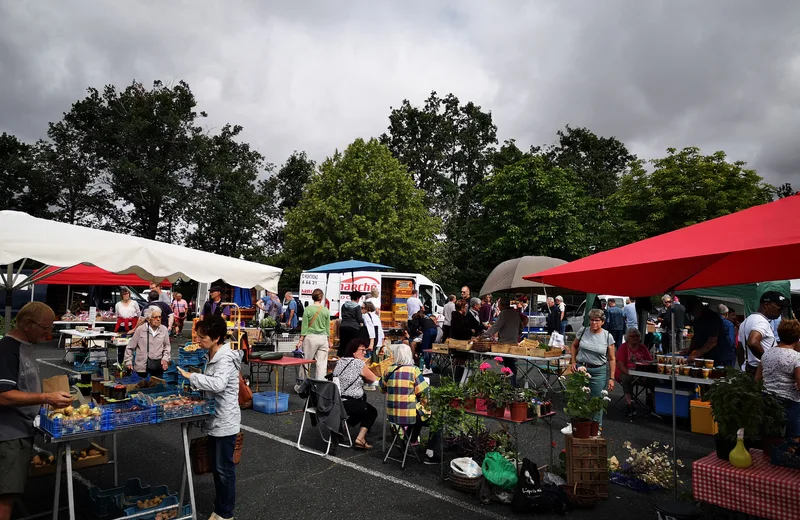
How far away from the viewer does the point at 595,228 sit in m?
32.5

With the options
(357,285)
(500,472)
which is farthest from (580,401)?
(357,285)

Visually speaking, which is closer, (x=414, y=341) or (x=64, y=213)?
(x=414, y=341)

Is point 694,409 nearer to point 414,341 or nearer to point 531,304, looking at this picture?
point 414,341

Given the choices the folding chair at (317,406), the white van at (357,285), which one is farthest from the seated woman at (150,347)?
the white van at (357,285)

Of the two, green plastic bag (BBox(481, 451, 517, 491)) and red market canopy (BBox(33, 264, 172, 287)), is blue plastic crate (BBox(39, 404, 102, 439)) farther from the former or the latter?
red market canopy (BBox(33, 264, 172, 287))

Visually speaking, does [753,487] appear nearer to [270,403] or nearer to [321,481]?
[321,481]

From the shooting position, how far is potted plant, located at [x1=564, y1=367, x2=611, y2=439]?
16.0ft

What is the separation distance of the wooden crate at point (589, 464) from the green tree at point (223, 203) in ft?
108

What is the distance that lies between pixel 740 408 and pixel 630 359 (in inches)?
198

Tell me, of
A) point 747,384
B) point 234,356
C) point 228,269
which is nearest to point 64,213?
point 228,269

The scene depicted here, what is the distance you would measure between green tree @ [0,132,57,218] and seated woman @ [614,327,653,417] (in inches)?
1331

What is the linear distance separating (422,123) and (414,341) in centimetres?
3075

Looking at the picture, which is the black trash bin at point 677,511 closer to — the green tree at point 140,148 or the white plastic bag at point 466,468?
the white plastic bag at point 466,468

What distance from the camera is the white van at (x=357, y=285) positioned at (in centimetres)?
1755
